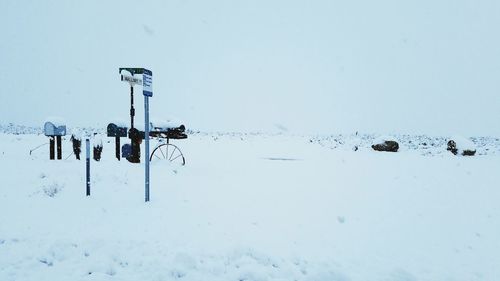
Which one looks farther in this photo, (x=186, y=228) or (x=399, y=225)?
(x=399, y=225)

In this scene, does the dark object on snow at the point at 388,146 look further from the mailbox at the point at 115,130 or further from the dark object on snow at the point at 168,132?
the mailbox at the point at 115,130

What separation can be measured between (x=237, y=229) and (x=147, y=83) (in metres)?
3.27

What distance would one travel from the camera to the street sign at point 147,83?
6707mm

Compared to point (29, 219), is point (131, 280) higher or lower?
lower

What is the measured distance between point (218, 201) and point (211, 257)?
2.86 metres

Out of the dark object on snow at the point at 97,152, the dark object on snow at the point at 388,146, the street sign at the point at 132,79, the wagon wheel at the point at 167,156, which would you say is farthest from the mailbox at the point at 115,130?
the dark object on snow at the point at 388,146

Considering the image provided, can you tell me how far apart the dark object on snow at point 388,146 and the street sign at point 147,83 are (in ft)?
65.1

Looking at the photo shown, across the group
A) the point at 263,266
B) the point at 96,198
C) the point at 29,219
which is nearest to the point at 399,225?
the point at 263,266

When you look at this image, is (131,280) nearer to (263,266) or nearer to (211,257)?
(211,257)

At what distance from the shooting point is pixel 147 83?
680cm

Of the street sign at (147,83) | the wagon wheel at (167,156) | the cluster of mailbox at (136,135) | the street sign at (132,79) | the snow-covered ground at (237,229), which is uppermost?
the street sign at (132,79)

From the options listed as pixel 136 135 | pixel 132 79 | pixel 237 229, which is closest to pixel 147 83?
pixel 132 79

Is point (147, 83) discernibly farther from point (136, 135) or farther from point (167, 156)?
point (167, 156)

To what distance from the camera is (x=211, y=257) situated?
4.77 meters
